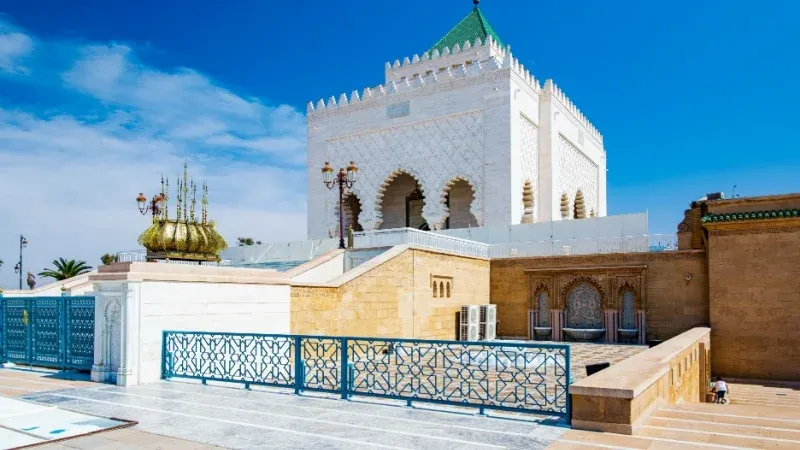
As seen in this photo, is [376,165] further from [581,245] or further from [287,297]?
[287,297]

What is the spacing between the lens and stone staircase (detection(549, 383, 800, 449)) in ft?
12.6

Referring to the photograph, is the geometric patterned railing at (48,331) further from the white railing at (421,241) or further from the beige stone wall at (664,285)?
the beige stone wall at (664,285)

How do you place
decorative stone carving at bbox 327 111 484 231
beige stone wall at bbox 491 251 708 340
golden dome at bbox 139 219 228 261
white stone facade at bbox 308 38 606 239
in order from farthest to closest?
1. decorative stone carving at bbox 327 111 484 231
2. white stone facade at bbox 308 38 606 239
3. beige stone wall at bbox 491 251 708 340
4. golden dome at bbox 139 219 228 261

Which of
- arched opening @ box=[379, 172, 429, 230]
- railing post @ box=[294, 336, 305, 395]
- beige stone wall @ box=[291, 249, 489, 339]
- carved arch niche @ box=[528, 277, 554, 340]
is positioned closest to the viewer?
railing post @ box=[294, 336, 305, 395]

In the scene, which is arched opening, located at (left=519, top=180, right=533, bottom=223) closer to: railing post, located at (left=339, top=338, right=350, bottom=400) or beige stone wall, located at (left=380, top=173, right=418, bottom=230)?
beige stone wall, located at (left=380, top=173, right=418, bottom=230)

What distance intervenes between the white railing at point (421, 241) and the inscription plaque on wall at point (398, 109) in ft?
21.2

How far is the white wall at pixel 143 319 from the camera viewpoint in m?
6.29

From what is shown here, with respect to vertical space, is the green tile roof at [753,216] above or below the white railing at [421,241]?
above

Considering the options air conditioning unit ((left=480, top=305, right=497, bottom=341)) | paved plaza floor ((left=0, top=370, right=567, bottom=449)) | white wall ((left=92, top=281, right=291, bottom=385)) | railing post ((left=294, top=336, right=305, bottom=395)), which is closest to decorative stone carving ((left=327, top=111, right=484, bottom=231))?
air conditioning unit ((left=480, top=305, right=497, bottom=341))

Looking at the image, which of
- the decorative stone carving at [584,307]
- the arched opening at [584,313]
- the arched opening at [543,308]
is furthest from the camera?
the arched opening at [543,308]

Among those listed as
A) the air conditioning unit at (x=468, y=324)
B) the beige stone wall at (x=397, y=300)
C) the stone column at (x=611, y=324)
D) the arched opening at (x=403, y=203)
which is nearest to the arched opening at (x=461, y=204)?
the arched opening at (x=403, y=203)

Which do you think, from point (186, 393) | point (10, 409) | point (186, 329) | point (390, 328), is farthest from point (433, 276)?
point (10, 409)

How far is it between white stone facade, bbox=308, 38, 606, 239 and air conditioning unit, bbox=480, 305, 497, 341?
3876 millimetres

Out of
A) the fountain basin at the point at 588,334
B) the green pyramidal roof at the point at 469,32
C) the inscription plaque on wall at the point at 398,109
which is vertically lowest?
the fountain basin at the point at 588,334
